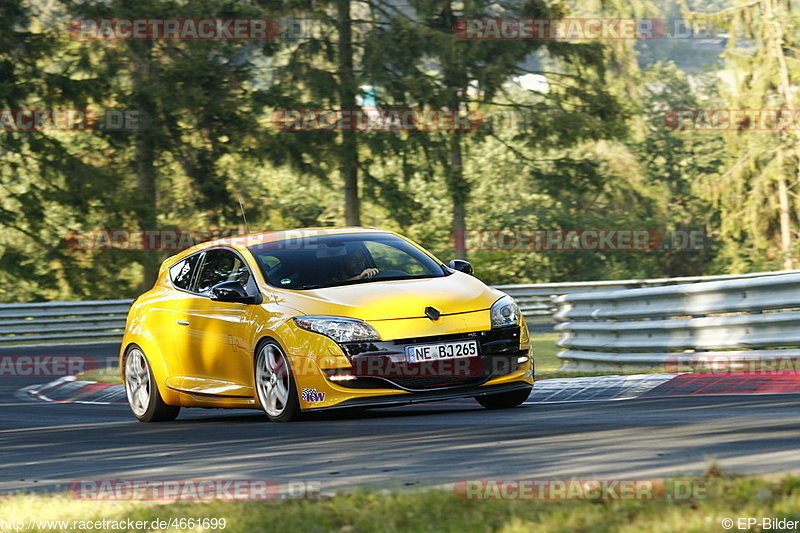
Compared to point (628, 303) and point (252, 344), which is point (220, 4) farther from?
point (252, 344)

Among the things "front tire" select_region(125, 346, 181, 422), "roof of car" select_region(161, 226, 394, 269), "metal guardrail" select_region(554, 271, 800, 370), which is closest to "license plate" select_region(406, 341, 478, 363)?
"roof of car" select_region(161, 226, 394, 269)

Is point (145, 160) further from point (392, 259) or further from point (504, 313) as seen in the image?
point (504, 313)

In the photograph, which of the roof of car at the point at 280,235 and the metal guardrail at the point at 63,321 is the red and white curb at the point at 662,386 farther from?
the metal guardrail at the point at 63,321

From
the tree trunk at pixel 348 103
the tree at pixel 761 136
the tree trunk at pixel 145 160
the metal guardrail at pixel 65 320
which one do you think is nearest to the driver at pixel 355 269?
the metal guardrail at pixel 65 320

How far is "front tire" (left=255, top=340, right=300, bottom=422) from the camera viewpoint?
994 cm

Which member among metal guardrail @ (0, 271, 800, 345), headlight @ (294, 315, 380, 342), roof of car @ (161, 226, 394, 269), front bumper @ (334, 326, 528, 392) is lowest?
metal guardrail @ (0, 271, 800, 345)

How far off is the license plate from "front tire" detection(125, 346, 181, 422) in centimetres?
308

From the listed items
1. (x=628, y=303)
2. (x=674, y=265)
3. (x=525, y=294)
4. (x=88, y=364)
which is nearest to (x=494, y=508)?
(x=628, y=303)

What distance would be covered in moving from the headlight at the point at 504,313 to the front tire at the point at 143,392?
131 inches

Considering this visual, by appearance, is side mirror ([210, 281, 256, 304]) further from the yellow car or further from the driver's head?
the driver's head

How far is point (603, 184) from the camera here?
39.0 m

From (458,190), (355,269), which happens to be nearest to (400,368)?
(355,269)

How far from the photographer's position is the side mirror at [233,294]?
34.6ft

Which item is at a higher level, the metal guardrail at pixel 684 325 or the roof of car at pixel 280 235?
the roof of car at pixel 280 235
